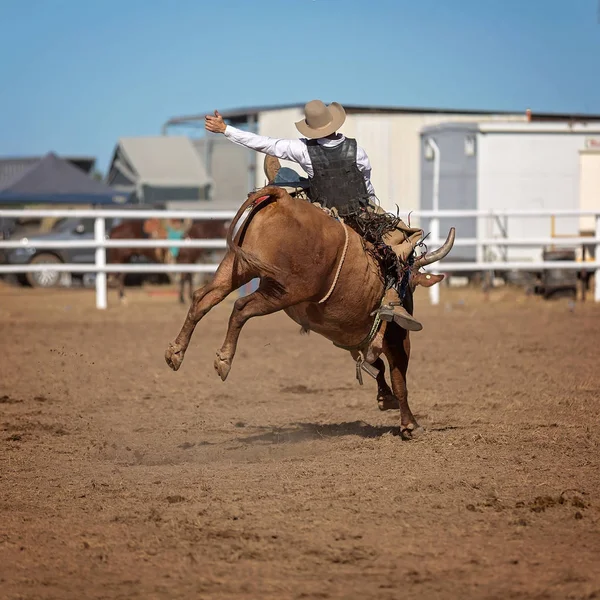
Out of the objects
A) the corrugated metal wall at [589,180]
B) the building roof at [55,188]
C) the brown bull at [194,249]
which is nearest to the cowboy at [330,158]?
the brown bull at [194,249]

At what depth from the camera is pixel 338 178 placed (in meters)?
6.27

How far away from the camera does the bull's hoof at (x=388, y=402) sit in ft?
22.3

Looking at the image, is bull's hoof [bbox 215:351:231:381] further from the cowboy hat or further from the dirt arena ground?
the cowboy hat

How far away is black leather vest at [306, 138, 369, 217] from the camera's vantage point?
6184 mm

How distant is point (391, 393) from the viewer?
6938mm

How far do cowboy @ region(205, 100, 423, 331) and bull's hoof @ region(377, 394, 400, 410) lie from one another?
0.68 meters

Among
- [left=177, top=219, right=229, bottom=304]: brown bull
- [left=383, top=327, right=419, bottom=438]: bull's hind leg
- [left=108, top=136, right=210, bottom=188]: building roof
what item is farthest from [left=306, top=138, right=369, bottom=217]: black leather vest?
[left=108, top=136, right=210, bottom=188]: building roof

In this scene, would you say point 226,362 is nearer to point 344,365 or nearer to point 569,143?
point 344,365

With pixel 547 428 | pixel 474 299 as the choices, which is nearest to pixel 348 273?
pixel 547 428

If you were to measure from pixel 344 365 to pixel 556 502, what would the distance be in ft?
18.6

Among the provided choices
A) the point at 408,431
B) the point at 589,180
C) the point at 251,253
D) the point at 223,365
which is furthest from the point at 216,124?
the point at 589,180

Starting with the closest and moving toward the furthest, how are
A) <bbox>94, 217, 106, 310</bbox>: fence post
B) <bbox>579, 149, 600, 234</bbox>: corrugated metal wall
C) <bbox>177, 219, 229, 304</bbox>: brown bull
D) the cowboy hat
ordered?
the cowboy hat < <bbox>94, 217, 106, 310</bbox>: fence post < <bbox>177, 219, 229, 304</bbox>: brown bull < <bbox>579, 149, 600, 234</bbox>: corrugated metal wall

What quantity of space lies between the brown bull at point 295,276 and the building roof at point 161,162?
24.0m

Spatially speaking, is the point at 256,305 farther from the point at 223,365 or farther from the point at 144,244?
the point at 144,244
